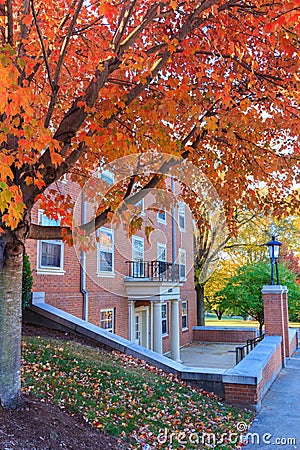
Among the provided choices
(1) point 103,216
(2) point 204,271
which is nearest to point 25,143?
(1) point 103,216

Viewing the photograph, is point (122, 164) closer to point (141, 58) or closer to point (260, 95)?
point (141, 58)

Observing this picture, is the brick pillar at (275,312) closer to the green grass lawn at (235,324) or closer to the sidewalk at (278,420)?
the sidewalk at (278,420)

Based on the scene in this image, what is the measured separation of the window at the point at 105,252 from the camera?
49.4 feet

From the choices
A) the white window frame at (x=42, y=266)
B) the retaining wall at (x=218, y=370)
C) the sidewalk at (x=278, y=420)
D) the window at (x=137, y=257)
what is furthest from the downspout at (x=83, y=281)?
the sidewalk at (x=278, y=420)

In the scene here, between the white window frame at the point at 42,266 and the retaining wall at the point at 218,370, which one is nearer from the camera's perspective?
the retaining wall at the point at 218,370

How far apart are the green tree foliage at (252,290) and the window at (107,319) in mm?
6729

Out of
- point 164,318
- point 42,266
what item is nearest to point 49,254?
point 42,266

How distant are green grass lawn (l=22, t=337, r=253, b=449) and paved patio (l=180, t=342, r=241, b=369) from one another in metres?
8.56

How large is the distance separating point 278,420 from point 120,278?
1043cm

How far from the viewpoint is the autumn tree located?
461 cm

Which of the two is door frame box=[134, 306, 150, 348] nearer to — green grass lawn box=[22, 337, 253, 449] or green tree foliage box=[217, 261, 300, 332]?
green tree foliage box=[217, 261, 300, 332]

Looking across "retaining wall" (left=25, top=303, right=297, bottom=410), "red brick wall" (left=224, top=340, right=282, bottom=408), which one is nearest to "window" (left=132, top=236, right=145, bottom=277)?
"retaining wall" (left=25, top=303, right=297, bottom=410)

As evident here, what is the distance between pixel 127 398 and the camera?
6270mm

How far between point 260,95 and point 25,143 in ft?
12.2
